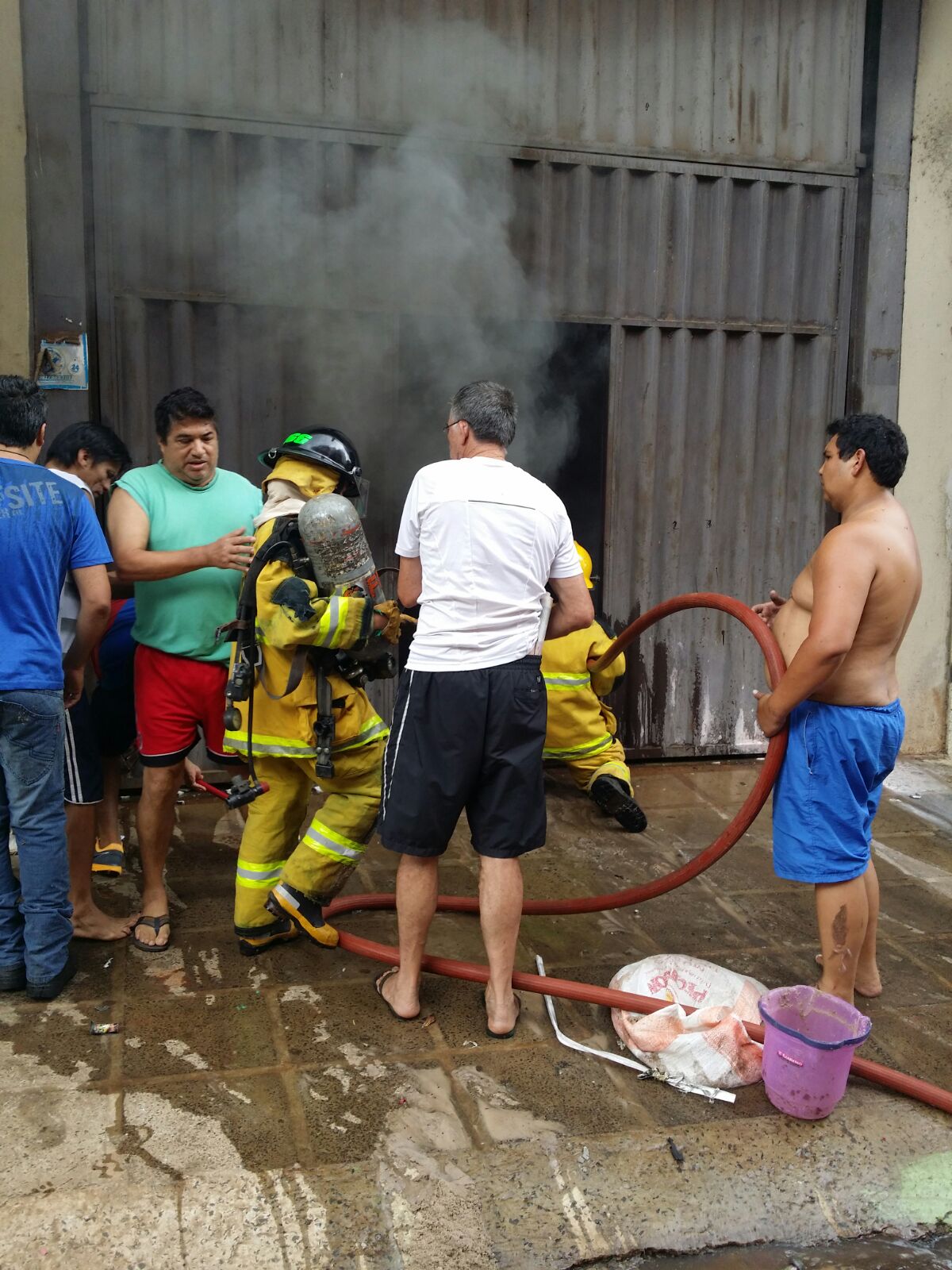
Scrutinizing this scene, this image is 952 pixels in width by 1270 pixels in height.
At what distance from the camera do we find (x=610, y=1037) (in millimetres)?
3533

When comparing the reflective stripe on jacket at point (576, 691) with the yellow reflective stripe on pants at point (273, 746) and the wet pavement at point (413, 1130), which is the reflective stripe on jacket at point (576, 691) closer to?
the wet pavement at point (413, 1130)

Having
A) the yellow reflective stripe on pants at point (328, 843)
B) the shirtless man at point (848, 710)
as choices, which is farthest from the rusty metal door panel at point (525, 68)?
the yellow reflective stripe on pants at point (328, 843)

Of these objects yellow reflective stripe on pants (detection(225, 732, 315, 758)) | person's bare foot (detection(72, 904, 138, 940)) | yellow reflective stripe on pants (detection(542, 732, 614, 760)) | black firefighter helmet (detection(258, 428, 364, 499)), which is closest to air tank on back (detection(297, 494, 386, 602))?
black firefighter helmet (detection(258, 428, 364, 499))

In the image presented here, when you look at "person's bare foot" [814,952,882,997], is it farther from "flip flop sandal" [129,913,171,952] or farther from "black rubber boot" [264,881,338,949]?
"flip flop sandal" [129,913,171,952]

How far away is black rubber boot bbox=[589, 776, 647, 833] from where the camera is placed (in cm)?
542

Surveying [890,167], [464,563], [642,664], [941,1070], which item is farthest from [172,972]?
[890,167]

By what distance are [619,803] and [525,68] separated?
396 cm

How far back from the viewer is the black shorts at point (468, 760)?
11.1ft

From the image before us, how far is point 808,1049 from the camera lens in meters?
3.05

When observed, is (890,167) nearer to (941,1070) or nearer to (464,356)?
(464,356)

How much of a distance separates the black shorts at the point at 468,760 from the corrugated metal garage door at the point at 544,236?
9.02 feet

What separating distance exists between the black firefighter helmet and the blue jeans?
114cm

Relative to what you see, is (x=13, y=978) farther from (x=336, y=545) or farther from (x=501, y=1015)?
(x=336, y=545)

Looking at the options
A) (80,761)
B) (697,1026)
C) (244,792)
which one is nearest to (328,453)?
(244,792)
